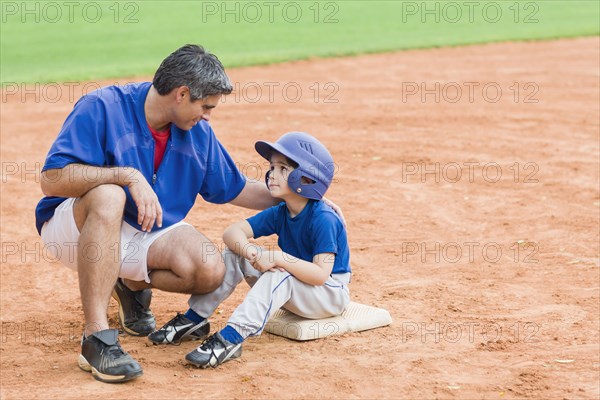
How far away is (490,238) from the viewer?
706 centimetres

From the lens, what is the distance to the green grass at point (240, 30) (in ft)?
46.9

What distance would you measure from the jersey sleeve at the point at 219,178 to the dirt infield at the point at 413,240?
0.72 m

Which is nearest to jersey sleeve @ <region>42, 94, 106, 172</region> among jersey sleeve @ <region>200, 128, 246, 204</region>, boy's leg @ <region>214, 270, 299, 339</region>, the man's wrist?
the man's wrist

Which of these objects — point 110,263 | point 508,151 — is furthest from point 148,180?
point 508,151

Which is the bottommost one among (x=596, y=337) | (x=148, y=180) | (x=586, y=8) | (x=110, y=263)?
(x=596, y=337)

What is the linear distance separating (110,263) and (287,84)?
27.1 feet

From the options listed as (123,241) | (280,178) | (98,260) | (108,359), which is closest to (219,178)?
(280,178)

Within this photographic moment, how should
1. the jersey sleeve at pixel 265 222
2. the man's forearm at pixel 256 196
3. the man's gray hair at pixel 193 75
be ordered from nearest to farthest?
1. the man's gray hair at pixel 193 75
2. the jersey sleeve at pixel 265 222
3. the man's forearm at pixel 256 196

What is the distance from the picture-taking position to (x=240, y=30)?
1680cm

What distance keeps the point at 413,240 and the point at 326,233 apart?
212 centimetres

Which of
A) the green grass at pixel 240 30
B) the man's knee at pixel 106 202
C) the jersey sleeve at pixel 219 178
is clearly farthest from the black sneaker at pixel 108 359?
the green grass at pixel 240 30

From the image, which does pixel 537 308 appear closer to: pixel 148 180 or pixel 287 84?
pixel 148 180

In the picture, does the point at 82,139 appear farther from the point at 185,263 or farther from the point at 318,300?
the point at 318,300

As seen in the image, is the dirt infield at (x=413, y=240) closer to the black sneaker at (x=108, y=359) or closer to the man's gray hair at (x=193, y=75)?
the black sneaker at (x=108, y=359)
